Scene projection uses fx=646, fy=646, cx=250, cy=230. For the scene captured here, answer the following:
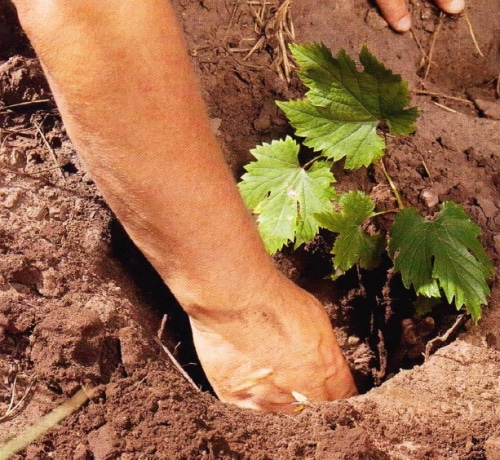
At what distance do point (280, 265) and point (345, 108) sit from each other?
429 millimetres

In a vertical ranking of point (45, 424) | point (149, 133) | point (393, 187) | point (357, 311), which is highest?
point (149, 133)

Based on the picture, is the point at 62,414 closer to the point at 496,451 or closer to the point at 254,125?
the point at 496,451

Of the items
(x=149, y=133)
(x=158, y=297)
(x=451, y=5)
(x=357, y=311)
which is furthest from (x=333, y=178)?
(x=451, y=5)

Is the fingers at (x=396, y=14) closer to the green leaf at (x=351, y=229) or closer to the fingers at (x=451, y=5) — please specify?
the fingers at (x=451, y=5)

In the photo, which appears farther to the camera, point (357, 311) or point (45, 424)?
point (357, 311)

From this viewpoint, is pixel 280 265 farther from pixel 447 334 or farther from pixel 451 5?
pixel 451 5

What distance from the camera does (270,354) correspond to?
1356 mm

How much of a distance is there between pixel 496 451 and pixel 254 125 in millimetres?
983

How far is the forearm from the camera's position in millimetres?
980

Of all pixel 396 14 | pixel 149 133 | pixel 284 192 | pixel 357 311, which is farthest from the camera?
pixel 396 14

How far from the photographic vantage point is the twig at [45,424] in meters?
1.07

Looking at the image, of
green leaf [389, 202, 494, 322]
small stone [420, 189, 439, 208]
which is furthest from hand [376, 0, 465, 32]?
green leaf [389, 202, 494, 322]

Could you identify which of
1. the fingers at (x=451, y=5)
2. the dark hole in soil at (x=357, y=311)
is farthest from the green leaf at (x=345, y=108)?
A: the fingers at (x=451, y=5)

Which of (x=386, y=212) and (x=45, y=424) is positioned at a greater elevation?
(x=45, y=424)
